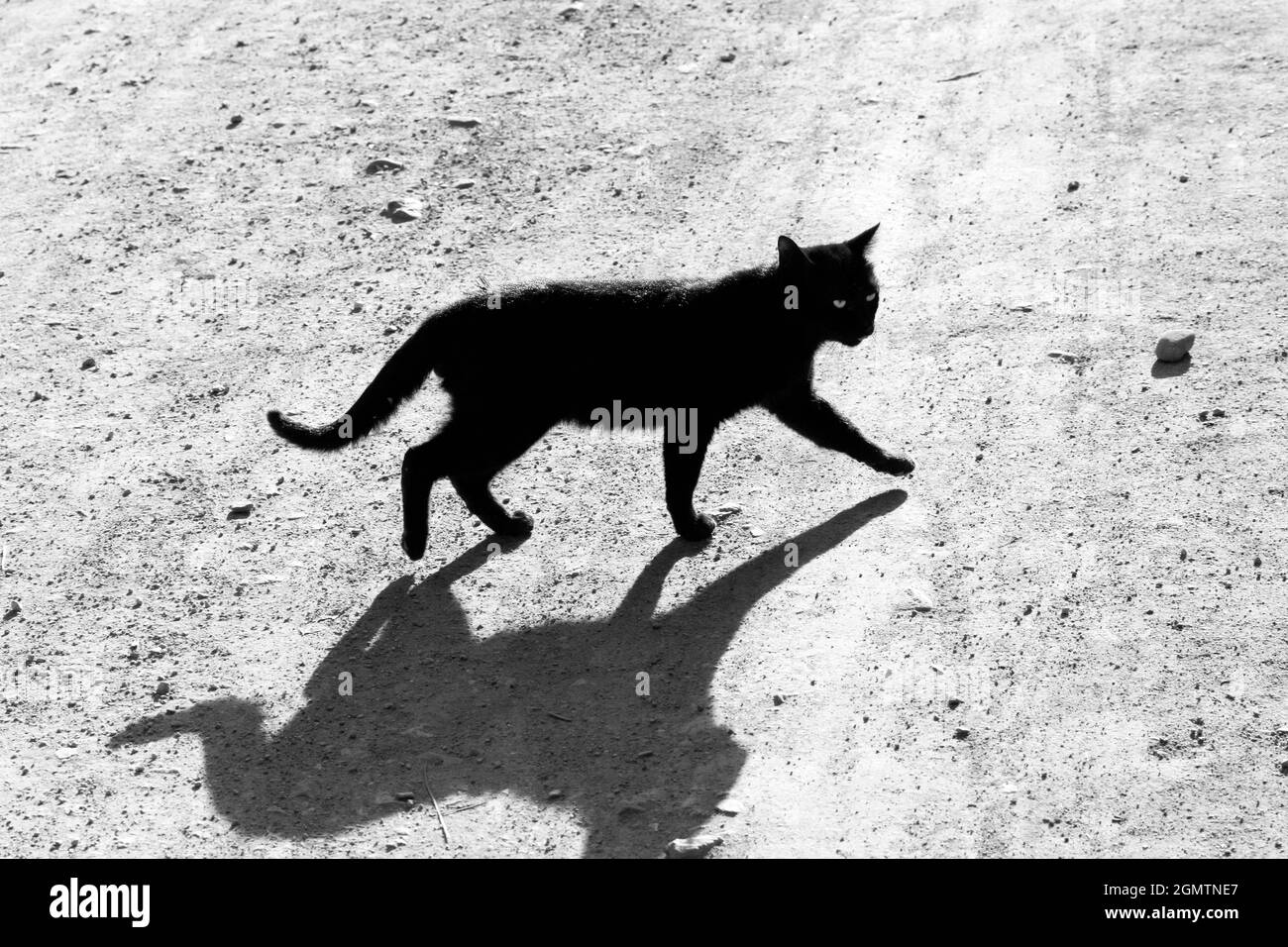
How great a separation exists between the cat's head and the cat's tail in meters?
1.68

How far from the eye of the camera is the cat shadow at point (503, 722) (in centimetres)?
552

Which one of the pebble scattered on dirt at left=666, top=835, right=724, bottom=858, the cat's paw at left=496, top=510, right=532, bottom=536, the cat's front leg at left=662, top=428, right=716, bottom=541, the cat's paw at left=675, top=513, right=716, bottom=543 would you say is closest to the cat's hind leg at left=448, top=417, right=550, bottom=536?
the cat's paw at left=496, top=510, right=532, bottom=536

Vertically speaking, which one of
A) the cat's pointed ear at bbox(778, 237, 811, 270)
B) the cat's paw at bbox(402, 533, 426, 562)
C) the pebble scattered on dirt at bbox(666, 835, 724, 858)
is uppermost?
the cat's pointed ear at bbox(778, 237, 811, 270)

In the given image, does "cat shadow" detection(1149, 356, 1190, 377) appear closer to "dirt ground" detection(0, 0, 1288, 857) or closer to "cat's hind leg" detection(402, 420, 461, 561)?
"dirt ground" detection(0, 0, 1288, 857)

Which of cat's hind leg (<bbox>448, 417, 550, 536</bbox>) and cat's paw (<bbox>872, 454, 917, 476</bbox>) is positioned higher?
cat's hind leg (<bbox>448, 417, 550, 536</bbox>)

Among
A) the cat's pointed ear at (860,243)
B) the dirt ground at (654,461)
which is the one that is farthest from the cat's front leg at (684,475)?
the cat's pointed ear at (860,243)

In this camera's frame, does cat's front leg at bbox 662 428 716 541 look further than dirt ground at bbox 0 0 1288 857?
Yes

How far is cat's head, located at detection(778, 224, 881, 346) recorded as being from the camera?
260 inches

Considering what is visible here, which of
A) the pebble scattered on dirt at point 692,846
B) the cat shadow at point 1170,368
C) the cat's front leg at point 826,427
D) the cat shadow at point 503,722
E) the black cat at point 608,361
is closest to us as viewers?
the pebble scattered on dirt at point 692,846

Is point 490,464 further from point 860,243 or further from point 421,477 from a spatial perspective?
point 860,243

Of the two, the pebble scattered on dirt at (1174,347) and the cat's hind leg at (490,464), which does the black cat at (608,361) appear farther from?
the pebble scattered on dirt at (1174,347)

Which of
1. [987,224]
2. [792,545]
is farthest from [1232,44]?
[792,545]

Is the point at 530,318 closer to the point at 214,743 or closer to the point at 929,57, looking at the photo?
the point at 214,743

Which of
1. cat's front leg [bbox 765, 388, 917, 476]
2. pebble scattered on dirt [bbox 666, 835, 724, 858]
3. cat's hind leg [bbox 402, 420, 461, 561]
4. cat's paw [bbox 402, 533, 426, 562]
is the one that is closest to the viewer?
pebble scattered on dirt [bbox 666, 835, 724, 858]
